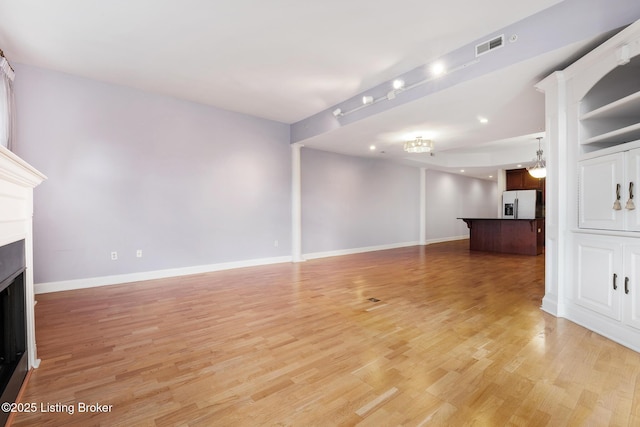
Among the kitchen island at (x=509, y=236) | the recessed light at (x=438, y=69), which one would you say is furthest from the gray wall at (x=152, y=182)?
the kitchen island at (x=509, y=236)

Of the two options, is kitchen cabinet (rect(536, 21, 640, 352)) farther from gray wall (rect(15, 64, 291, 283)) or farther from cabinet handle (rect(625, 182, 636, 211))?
gray wall (rect(15, 64, 291, 283))

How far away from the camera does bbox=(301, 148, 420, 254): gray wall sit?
22.7ft

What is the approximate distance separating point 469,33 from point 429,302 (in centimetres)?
297

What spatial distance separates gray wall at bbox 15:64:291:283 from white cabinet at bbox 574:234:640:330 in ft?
15.9

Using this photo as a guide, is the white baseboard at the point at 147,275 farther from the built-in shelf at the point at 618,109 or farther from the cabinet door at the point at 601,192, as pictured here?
the built-in shelf at the point at 618,109

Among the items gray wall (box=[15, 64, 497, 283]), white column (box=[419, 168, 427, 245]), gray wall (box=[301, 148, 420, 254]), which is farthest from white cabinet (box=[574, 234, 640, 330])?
white column (box=[419, 168, 427, 245])

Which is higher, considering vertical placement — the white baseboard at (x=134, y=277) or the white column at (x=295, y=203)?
the white column at (x=295, y=203)

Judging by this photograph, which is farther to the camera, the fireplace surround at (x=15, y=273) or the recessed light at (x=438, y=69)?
the recessed light at (x=438, y=69)

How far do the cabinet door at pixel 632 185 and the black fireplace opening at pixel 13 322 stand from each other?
4.21m

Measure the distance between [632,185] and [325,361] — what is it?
2778mm

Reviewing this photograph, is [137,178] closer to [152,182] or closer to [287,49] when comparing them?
[152,182]

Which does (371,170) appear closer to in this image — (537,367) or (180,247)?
(180,247)

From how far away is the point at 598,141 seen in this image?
9.18ft

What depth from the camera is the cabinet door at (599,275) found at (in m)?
2.43
